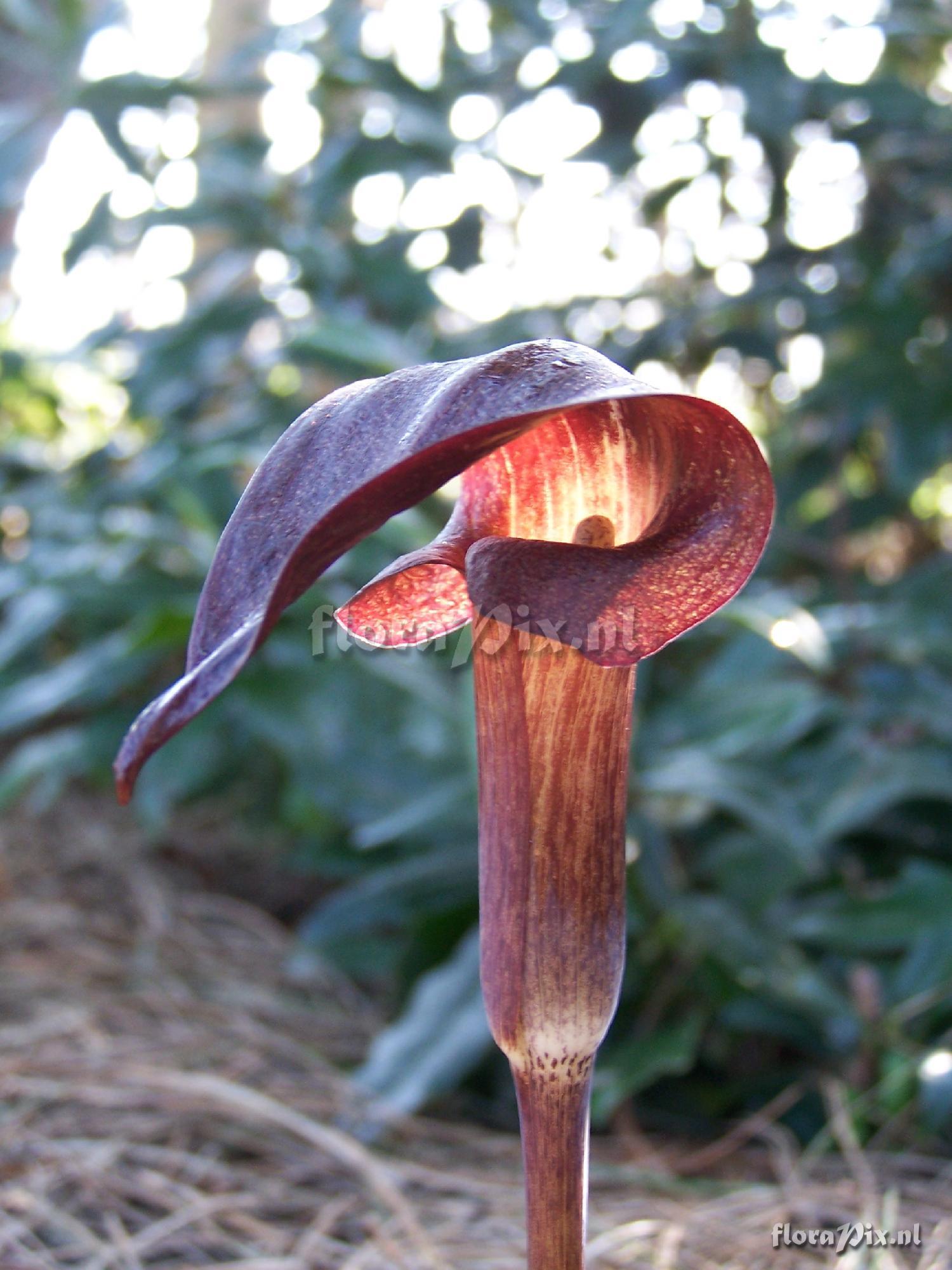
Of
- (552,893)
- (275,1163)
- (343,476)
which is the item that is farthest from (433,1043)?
(343,476)

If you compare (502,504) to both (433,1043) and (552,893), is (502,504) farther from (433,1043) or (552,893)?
(433,1043)

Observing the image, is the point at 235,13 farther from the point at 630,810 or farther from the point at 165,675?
the point at 630,810

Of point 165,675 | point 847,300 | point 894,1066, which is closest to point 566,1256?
point 894,1066

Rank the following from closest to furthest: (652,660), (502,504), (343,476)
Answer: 1. (343,476)
2. (502,504)
3. (652,660)

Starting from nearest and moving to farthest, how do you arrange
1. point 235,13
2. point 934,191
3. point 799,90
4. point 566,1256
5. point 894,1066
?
point 566,1256 < point 894,1066 < point 799,90 < point 934,191 < point 235,13

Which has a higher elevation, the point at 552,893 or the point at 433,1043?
the point at 552,893
